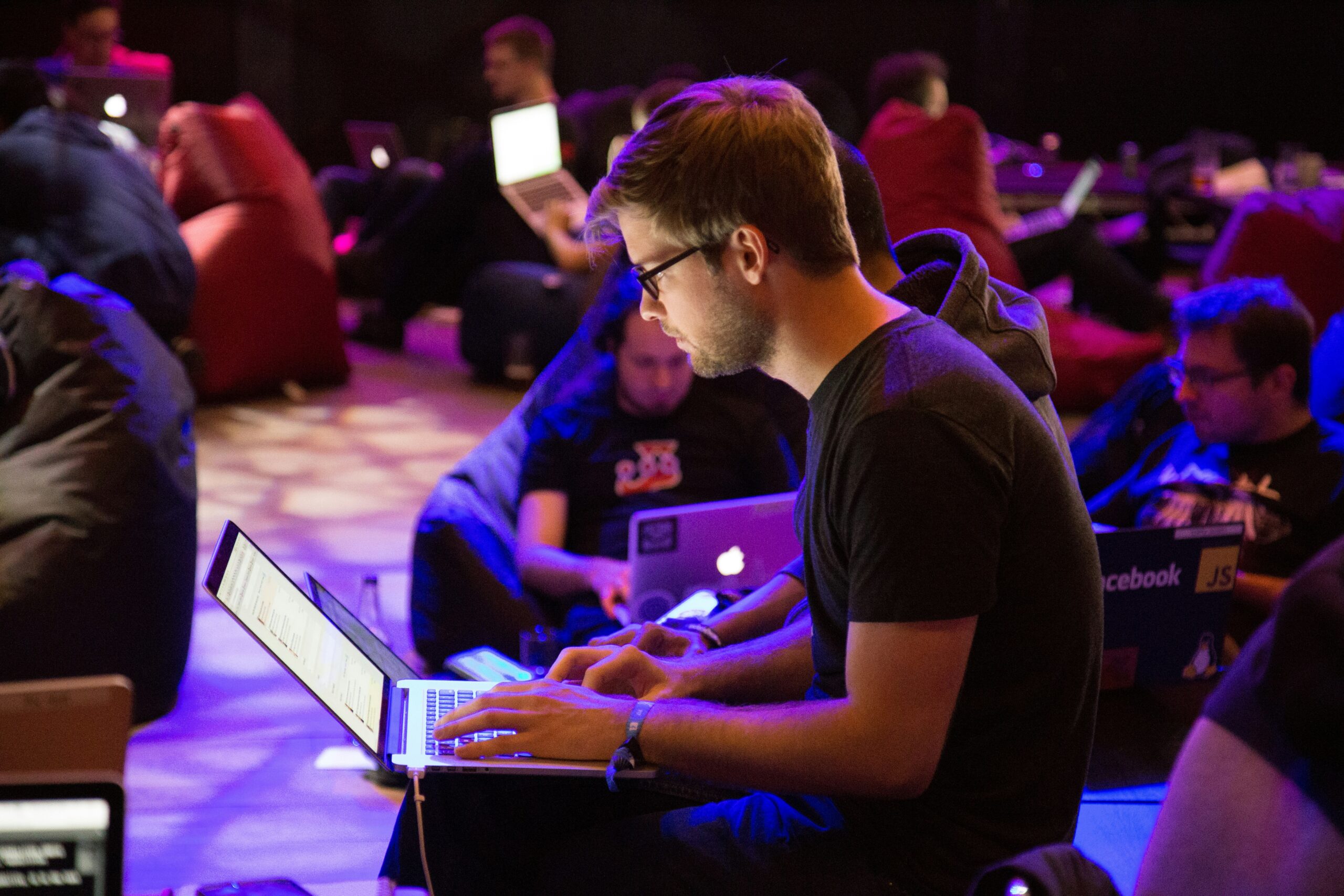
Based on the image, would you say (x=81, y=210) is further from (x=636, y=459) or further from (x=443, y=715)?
(x=443, y=715)

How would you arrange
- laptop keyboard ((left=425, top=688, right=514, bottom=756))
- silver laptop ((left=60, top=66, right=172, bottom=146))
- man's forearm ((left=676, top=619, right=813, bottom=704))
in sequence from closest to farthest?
laptop keyboard ((left=425, top=688, right=514, bottom=756)) → man's forearm ((left=676, top=619, right=813, bottom=704)) → silver laptop ((left=60, top=66, right=172, bottom=146))

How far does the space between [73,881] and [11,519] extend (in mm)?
1934

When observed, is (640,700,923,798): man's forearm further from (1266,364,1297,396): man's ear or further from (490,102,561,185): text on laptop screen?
(490,102,561,185): text on laptop screen

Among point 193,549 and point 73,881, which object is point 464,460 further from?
point 73,881

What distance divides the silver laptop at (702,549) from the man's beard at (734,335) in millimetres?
881

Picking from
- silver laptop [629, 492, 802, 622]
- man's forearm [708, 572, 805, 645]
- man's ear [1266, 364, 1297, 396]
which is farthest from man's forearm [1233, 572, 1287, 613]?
man's forearm [708, 572, 805, 645]

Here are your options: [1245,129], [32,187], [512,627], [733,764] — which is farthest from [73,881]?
[1245,129]

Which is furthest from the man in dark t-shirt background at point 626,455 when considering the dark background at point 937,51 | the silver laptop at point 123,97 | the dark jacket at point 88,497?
the dark background at point 937,51

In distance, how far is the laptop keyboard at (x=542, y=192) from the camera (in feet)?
18.6

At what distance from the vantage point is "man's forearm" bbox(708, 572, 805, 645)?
166 cm

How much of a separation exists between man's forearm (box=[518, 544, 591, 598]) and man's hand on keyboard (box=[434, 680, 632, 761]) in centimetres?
122

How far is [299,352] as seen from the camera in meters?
5.59

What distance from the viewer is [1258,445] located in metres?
2.51

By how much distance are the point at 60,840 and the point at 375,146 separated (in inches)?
305
